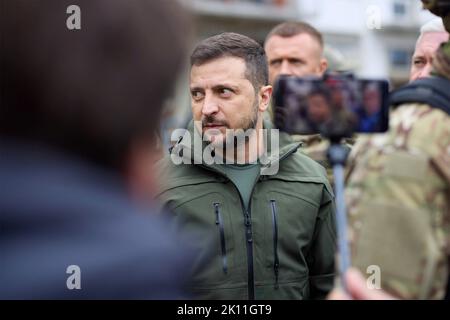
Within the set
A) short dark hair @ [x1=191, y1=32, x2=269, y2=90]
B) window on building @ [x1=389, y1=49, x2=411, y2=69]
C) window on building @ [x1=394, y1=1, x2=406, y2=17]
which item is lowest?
short dark hair @ [x1=191, y1=32, x2=269, y2=90]

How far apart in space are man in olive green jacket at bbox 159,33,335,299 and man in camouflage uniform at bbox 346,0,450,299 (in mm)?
842

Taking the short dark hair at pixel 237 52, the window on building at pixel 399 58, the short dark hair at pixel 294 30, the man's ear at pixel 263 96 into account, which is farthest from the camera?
the window on building at pixel 399 58

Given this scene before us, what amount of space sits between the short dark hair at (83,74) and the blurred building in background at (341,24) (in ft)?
63.7

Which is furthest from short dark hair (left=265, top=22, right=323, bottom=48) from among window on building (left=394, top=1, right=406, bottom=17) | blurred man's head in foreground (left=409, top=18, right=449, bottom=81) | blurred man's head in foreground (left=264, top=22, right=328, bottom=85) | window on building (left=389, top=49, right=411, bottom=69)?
window on building (left=394, top=1, right=406, bottom=17)

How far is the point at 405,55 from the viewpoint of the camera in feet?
78.2

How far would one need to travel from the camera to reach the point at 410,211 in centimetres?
165

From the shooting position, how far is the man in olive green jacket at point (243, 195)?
2541 mm

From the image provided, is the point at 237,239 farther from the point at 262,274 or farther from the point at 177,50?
the point at 177,50

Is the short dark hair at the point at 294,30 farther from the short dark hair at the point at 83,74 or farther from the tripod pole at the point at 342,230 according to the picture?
the short dark hair at the point at 83,74

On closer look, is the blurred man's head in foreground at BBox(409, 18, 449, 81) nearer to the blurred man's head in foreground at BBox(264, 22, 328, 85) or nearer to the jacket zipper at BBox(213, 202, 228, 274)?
the blurred man's head in foreground at BBox(264, 22, 328, 85)

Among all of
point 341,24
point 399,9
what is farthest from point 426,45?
point 399,9

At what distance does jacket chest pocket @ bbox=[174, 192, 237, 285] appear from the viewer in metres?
2.52

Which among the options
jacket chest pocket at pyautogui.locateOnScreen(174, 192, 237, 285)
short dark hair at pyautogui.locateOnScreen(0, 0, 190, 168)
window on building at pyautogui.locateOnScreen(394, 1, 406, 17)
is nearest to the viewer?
short dark hair at pyautogui.locateOnScreen(0, 0, 190, 168)

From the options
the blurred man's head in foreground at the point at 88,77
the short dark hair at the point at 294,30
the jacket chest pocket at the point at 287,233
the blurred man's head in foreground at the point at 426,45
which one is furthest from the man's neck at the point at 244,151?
the short dark hair at the point at 294,30
